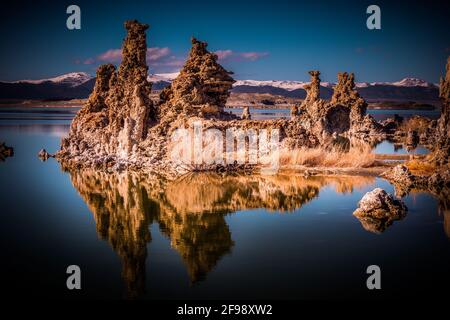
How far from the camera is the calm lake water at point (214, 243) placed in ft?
20.9

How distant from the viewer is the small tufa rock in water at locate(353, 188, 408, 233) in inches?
371

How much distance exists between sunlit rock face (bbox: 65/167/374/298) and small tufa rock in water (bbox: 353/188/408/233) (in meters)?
1.54

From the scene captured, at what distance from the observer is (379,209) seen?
9.56 metres

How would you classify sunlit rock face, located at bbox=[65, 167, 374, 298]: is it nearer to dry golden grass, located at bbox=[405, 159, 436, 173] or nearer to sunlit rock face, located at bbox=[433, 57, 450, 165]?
dry golden grass, located at bbox=[405, 159, 436, 173]

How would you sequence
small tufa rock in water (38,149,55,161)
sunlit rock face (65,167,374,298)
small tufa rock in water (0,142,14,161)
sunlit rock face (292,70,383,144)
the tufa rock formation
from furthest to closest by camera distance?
1. sunlit rock face (292,70,383,144)
2. small tufa rock in water (0,142,14,161)
3. small tufa rock in water (38,149,55,161)
4. the tufa rock formation
5. sunlit rock face (65,167,374,298)

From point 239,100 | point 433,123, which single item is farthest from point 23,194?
point 239,100

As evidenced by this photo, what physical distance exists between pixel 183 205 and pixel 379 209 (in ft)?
13.0

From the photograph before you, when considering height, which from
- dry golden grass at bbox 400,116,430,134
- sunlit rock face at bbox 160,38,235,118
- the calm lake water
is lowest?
the calm lake water

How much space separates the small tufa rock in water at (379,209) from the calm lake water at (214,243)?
0.20 metres

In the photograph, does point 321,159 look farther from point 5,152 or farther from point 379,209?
point 5,152

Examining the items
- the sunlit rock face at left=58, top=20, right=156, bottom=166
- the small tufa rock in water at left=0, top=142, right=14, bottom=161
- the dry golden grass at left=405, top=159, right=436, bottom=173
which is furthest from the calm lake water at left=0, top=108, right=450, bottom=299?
the small tufa rock in water at left=0, top=142, right=14, bottom=161

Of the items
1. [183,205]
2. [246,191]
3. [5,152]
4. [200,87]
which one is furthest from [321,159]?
[5,152]

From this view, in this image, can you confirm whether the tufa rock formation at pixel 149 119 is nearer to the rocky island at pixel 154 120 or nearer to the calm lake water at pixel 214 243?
the rocky island at pixel 154 120
